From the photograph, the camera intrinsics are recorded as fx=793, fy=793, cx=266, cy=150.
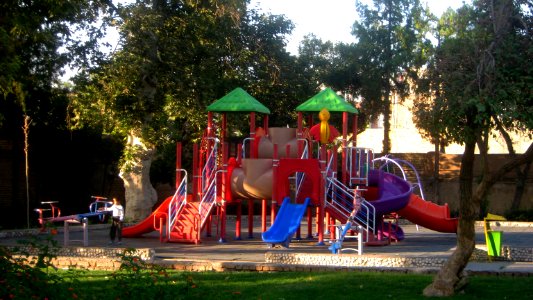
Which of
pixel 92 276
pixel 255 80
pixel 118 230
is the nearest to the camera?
pixel 92 276

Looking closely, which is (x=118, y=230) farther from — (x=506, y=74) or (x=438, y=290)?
(x=506, y=74)

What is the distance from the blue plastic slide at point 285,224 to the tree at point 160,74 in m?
7.93

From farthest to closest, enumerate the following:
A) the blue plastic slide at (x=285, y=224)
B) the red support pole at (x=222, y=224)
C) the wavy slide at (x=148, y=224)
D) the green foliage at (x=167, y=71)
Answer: the green foliage at (x=167, y=71) < the wavy slide at (x=148, y=224) < the red support pole at (x=222, y=224) < the blue plastic slide at (x=285, y=224)

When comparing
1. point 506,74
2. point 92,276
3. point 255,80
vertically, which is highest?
point 255,80

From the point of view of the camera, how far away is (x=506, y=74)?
10648mm

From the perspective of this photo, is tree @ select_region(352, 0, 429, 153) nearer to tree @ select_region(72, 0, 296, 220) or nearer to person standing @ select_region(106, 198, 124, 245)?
tree @ select_region(72, 0, 296, 220)

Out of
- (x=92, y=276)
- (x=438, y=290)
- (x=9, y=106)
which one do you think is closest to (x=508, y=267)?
(x=438, y=290)

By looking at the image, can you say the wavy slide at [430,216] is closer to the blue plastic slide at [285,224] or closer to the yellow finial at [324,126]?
the yellow finial at [324,126]

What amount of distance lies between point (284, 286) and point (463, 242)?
293cm

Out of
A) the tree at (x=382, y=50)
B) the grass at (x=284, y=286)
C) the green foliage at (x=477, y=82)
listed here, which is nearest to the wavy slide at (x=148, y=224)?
the grass at (x=284, y=286)

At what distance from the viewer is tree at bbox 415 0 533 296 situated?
10.4 meters

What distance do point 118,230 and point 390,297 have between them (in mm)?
11204

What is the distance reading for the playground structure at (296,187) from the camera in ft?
70.8

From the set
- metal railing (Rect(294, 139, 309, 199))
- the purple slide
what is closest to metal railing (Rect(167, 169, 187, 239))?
metal railing (Rect(294, 139, 309, 199))
